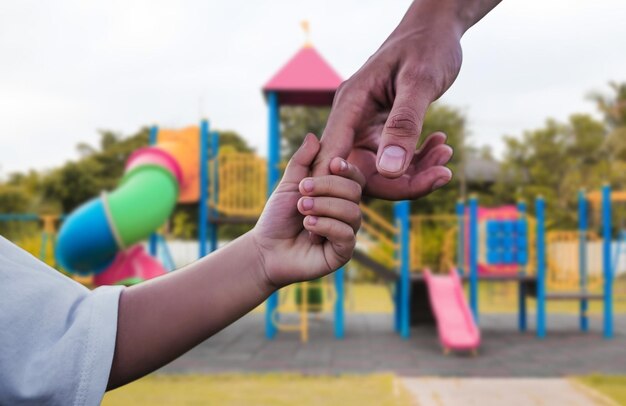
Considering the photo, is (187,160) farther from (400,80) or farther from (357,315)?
(400,80)

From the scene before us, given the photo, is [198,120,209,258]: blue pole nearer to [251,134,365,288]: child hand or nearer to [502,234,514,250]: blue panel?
[502,234,514,250]: blue panel

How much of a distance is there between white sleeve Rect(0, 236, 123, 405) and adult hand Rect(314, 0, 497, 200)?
37cm

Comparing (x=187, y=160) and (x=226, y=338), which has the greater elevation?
(x=187, y=160)

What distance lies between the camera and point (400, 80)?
823 mm

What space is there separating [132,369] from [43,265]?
7.3 inches

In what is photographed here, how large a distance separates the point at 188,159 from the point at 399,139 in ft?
26.7

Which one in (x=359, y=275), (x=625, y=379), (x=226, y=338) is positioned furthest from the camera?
(x=359, y=275)

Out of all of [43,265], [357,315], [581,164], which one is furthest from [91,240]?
[581,164]

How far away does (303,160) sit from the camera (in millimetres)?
892

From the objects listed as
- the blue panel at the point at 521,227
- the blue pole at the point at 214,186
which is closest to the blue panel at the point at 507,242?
the blue panel at the point at 521,227

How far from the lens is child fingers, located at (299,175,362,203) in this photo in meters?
0.84

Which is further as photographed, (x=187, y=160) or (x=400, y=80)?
(x=187, y=160)

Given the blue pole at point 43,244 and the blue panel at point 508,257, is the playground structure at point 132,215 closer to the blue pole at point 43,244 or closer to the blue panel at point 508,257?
the blue pole at point 43,244

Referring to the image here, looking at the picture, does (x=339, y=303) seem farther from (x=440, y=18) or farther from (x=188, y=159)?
(x=440, y=18)
